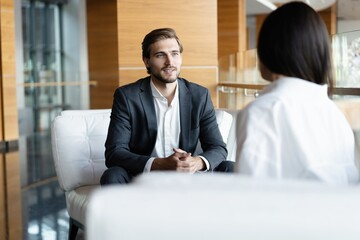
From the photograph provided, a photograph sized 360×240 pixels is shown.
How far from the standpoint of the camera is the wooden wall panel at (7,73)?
9.60 m

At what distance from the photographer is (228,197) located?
33.7 inches

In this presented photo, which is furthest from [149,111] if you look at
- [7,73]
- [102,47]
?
[7,73]

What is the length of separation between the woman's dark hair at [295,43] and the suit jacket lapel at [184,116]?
1552mm

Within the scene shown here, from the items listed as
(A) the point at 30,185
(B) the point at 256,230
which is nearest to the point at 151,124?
(B) the point at 256,230

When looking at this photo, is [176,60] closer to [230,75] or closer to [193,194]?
[193,194]

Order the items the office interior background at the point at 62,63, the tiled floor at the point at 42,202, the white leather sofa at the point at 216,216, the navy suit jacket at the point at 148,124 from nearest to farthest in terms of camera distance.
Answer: the white leather sofa at the point at 216,216, the navy suit jacket at the point at 148,124, the tiled floor at the point at 42,202, the office interior background at the point at 62,63

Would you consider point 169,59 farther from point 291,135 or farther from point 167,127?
point 291,135

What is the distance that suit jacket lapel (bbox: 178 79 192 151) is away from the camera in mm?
2990

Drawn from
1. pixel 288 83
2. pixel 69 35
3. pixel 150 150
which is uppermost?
pixel 69 35

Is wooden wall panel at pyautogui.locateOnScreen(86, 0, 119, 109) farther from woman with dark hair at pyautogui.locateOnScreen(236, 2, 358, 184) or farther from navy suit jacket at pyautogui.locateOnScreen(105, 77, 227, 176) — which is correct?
woman with dark hair at pyautogui.locateOnScreen(236, 2, 358, 184)

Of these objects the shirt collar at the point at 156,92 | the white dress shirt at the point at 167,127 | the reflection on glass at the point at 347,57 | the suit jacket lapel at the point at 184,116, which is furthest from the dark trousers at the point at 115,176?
the reflection on glass at the point at 347,57

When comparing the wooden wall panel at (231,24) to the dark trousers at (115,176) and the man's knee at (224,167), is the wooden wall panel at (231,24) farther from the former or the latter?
the dark trousers at (115,176)

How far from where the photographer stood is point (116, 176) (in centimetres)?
274

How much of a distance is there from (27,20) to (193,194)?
51.1 feet
